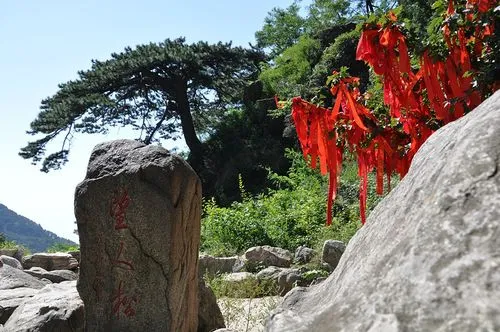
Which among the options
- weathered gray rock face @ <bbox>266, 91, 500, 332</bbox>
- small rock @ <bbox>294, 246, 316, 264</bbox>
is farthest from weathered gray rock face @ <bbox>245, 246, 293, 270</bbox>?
weathered gray rock face @ <bbox>266, 91, 500, 332</bbox>

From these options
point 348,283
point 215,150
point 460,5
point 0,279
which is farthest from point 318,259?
point 215,150

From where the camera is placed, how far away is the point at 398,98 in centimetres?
280

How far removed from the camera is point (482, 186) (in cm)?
79

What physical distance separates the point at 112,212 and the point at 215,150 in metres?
14.4

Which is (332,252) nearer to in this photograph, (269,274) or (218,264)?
(269,274)

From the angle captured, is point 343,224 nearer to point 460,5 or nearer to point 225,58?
point 460,5

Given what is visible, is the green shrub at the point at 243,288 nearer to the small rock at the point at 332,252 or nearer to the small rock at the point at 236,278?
the small rock at the point at 236,278

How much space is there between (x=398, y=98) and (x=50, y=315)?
303 centimetres

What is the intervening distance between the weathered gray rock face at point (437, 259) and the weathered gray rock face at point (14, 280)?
19.1 feet

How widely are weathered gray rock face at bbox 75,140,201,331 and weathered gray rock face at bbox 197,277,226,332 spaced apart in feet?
2.23

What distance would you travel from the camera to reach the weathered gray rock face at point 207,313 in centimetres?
490

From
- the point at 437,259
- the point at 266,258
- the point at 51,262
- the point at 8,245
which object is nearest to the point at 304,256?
the point at 266,258

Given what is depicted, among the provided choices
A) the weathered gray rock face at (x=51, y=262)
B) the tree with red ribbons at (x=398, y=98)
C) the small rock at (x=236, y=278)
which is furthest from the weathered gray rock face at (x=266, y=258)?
the tree with red ribbons at (x=398, y=98)

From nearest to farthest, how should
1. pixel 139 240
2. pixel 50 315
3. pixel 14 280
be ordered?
1. pixel 139 240
2. pixel 50 315
3. pixel 14 280
